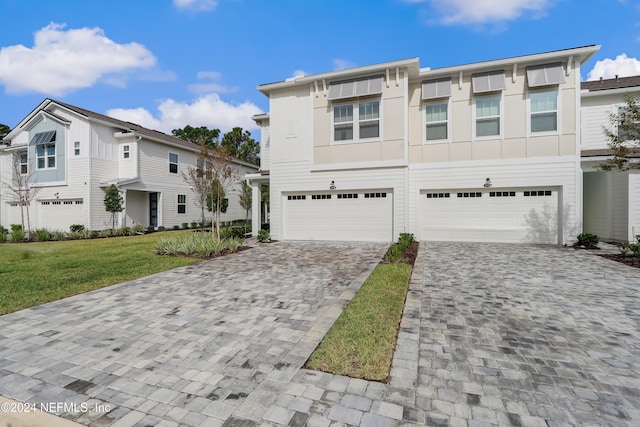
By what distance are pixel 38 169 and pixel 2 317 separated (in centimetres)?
2048

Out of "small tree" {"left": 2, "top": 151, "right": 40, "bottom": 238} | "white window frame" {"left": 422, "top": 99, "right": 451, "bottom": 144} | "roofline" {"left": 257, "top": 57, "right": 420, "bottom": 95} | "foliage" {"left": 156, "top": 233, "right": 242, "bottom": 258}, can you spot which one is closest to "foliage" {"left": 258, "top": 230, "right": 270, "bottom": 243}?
"foliage" {"left": 156, "top": 233, "right": 242, "bottom": 258}

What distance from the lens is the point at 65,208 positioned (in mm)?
18391

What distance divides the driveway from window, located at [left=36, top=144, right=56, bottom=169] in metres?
18.8

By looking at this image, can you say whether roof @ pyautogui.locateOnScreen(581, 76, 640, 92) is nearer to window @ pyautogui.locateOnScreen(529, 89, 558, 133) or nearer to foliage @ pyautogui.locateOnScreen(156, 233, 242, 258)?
window @ pyautogui.locateOnScreen(529, 89, 558, 133)

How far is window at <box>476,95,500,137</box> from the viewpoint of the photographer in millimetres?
11555

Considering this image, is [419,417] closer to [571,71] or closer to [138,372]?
[138,372]

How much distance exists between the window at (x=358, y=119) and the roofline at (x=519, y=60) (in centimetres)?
254

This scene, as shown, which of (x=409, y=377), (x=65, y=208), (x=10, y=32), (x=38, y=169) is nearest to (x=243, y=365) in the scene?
(x=409, y=377)

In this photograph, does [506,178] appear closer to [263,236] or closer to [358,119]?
[358,119]

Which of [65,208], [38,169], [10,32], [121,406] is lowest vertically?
[121,406]

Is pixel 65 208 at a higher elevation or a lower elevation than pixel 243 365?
higher

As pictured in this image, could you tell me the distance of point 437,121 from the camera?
12.3 meters

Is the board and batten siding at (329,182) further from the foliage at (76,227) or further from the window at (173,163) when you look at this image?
the foliage at (76,227)

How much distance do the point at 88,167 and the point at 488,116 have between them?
835 inches
